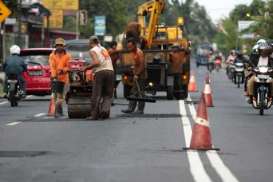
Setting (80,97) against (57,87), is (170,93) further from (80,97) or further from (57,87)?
(80,97)

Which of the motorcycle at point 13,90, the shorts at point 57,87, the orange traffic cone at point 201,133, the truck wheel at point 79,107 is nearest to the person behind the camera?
the orange traffic cone at point 201,133

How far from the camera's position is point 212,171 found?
12242mm

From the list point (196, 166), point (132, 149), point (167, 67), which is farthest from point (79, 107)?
point (196, 166)

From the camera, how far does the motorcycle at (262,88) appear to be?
23.7 meters

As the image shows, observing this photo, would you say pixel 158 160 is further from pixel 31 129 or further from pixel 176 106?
pixel 176 106

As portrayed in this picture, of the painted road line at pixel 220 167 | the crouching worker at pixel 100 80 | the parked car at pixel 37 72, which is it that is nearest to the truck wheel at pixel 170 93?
the parked car at pixel 37 72

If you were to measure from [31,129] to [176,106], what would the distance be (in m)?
9.25

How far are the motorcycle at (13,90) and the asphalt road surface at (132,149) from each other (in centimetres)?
394

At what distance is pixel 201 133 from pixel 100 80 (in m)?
7.49

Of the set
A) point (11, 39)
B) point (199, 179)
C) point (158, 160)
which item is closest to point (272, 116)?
point (158, 160)

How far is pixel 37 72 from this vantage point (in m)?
31.7

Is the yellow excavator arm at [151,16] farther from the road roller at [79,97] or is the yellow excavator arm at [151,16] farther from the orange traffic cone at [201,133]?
the orange traffic cone at [201,133]

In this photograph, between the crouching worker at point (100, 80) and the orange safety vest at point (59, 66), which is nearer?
the crouching worker at point (100, 80)

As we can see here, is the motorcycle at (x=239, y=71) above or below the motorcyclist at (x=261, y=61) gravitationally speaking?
below
